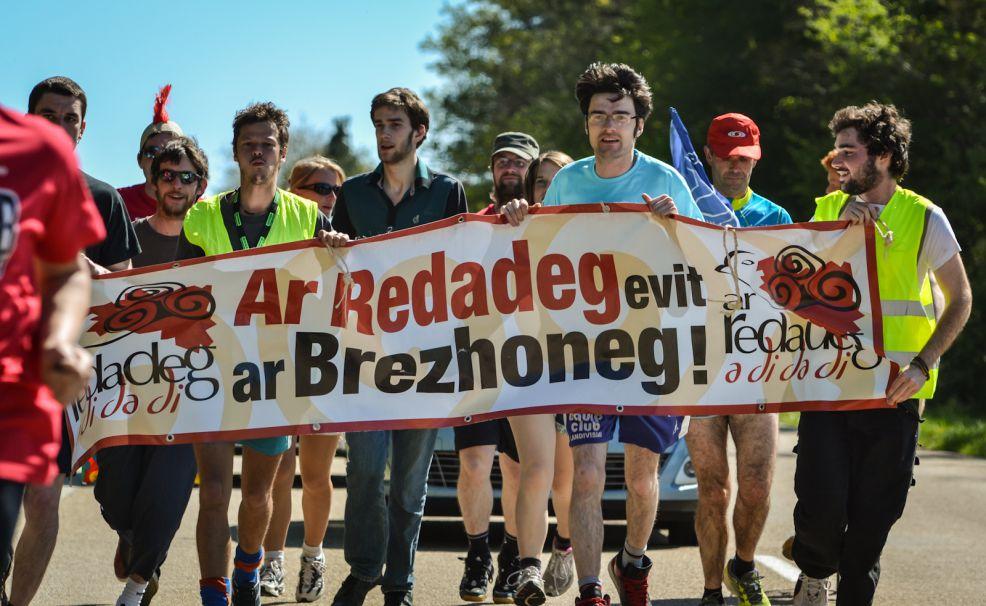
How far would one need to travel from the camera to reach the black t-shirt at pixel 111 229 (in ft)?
22.7

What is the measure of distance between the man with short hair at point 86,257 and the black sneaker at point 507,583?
2287mm

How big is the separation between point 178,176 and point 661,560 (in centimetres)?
412

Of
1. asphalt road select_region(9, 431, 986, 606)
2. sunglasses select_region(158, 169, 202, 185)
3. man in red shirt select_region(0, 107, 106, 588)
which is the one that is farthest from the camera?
asphalt road select_region(9, 431, 986, 606)

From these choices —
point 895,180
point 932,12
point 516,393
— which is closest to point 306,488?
point 516,393

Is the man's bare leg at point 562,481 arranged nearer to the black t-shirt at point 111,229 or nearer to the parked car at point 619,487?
the parked car at point 619,487

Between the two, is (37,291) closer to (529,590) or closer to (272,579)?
(529,590)

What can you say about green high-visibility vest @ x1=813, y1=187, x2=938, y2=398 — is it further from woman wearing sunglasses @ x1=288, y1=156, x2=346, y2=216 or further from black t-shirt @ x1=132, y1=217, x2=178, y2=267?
woman wearing sunglasses @ x1=288, y1=156, x2=346, y2=216

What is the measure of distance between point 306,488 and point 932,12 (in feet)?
92.5

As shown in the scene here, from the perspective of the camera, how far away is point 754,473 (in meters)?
8.08

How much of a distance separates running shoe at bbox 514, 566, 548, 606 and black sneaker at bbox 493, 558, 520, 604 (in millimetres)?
45

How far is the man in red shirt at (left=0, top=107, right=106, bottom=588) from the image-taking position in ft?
13.0

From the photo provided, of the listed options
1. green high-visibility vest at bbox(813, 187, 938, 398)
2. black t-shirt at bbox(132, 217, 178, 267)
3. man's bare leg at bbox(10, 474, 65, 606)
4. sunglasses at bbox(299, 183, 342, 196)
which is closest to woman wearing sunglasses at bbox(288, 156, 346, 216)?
sunglasses at bbox(299, 183, 342, 196)

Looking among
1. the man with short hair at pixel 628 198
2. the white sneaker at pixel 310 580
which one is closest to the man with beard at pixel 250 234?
the white sneaker at pixel 310 580

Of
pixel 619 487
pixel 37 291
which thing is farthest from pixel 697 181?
pixel 37 291
